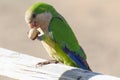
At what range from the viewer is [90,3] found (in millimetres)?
9586

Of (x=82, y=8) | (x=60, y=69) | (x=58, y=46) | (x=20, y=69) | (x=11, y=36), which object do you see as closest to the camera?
(x=60, y=69)

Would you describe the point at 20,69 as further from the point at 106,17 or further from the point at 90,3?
the point at 90,3

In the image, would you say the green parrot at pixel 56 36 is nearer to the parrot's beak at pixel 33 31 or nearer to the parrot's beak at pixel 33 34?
the parrot's beak at pixel 33 31

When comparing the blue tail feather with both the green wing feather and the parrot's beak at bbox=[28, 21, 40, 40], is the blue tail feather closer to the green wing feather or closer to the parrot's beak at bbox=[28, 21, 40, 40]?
the green wing feather

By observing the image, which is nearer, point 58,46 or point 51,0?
point 58,46

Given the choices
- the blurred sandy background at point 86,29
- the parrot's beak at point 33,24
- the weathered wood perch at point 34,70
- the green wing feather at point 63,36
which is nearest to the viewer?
the weathered wood perch at point 34,70

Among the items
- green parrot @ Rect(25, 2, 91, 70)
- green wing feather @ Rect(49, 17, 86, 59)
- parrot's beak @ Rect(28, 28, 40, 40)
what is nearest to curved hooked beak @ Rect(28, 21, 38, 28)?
green parrot @ Rect(25, 2, 91, 70)

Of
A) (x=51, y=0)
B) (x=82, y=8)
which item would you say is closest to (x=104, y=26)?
(x=82, y=8)

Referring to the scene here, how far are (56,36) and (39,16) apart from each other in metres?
0.29

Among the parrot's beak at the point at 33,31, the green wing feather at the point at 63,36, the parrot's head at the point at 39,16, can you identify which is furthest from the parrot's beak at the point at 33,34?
the green wing feather at the point at 63,36

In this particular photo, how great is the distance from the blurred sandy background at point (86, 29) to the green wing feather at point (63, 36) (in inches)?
121

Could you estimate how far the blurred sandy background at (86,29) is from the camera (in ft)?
26.0

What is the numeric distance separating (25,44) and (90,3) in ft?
5.75

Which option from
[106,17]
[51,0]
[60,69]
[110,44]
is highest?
[51,0]
